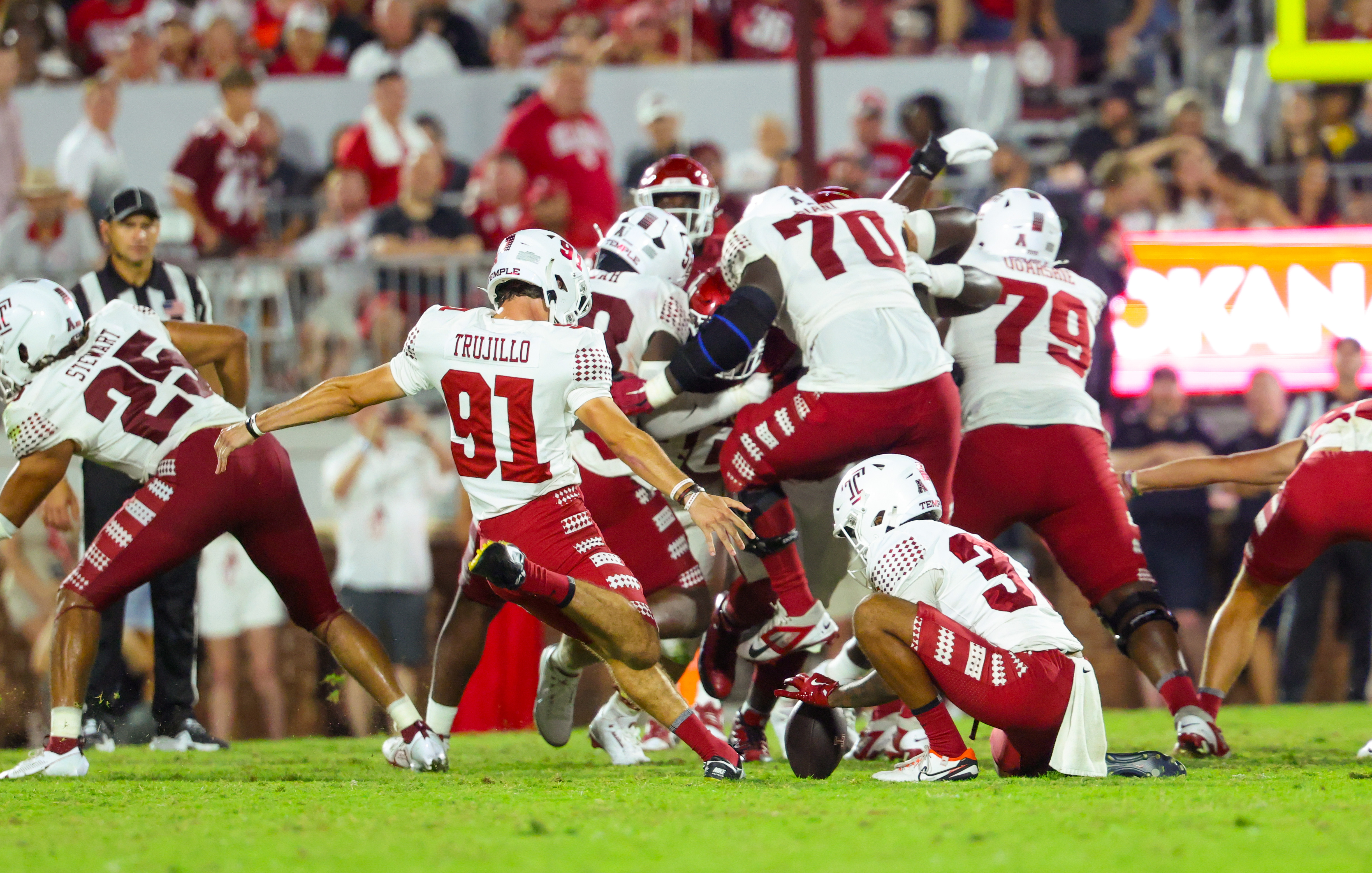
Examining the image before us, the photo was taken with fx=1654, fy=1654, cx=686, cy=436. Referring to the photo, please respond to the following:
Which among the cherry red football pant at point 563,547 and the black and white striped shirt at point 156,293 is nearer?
the cherry red football pant at point 563,547

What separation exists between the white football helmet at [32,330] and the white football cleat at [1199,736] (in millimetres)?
4944

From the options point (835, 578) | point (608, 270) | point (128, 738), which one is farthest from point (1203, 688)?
point (128, 738)

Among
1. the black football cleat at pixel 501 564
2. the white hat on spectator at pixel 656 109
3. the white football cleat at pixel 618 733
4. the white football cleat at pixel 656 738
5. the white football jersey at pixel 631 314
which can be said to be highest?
the white hat on spectator at pixel 656 109

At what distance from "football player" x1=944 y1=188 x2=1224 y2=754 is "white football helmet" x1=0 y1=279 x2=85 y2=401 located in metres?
3.82

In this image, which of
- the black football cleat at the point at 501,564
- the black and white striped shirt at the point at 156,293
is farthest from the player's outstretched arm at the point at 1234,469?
the black and white striped shirt at the point at 156,293

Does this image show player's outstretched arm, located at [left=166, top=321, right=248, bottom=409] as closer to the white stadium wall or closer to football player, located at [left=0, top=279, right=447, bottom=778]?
football player, located at [left=0, top=279, right=447, bottom=778]

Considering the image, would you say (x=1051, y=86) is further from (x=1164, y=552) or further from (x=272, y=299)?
(x=272, y=299)

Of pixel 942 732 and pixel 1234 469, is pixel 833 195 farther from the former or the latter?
pixel 942 732

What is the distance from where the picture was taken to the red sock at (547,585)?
5703 mm

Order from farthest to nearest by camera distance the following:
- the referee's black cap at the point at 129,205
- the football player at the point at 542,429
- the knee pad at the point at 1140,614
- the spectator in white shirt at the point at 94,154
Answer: the spectator in white shirt at the point at 94,154 → the referee's black cap at the point at 129,205 → the knee pad at the point at 1140,614 → the football player at the point at 542,429

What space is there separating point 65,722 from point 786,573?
9.69ft

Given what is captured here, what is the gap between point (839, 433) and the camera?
6645mm

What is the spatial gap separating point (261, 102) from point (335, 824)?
1077 cm

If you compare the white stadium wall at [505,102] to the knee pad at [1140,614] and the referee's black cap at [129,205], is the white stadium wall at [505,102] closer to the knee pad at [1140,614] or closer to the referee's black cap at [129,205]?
the referee's black cap at [129,205]
